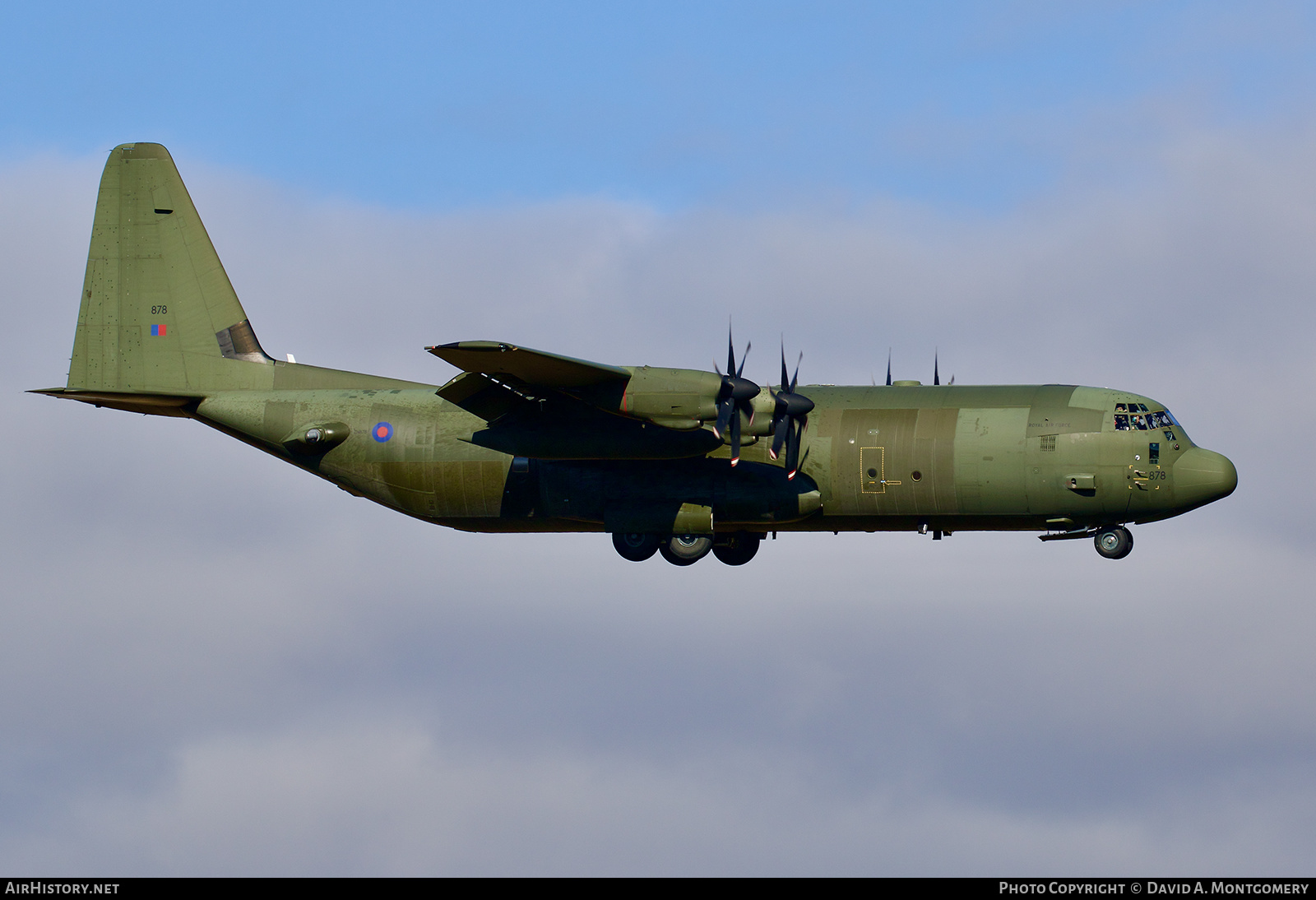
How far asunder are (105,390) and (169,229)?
4.11m

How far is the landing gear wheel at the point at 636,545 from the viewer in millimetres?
36844

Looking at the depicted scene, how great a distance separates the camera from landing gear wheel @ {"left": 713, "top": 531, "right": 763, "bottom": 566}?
39.0 metres

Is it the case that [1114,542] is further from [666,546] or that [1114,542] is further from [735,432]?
[666,546]

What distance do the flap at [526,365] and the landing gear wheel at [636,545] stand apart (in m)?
4.20

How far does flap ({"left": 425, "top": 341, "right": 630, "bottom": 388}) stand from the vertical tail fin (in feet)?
27.8

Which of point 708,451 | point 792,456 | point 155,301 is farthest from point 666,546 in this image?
point 155,301

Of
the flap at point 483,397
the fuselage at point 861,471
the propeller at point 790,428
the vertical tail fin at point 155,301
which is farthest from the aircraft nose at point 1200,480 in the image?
the vertical tail fin at point 155,301

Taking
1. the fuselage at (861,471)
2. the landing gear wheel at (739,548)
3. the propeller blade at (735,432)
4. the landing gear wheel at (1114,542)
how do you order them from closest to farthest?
the propeller blade at (735,432), the fuselage at (861,471), the landing gear wheel at (1114,542), the landing gear wheel at (739,548)

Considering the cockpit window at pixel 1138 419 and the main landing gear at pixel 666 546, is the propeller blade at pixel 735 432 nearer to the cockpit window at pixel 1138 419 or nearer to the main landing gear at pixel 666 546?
the main landing gear at pixel 666 546

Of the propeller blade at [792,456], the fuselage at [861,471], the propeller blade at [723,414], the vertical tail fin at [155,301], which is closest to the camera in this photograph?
the propeller blade at [723,414]

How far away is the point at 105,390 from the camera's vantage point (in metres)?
39.8

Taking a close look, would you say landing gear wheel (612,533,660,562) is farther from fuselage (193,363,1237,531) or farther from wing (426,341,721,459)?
wing (426,341,721,459)
